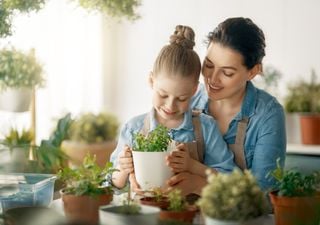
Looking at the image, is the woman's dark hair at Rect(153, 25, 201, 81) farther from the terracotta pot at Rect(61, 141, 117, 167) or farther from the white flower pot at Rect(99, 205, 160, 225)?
the terracotta pot at Rect(61, 141, 117, 167)

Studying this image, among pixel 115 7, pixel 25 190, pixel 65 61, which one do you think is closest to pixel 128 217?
pixel 25 190

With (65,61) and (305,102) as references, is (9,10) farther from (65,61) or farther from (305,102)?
(305,102)

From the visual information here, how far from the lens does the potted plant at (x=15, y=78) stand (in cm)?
228

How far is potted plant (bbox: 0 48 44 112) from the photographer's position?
89.7 inches

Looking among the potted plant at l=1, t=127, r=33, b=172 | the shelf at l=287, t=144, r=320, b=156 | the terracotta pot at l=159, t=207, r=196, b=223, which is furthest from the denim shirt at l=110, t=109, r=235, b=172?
the shelf at l=287, t=144, r=320, b=156

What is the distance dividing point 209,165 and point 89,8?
2.38 feet

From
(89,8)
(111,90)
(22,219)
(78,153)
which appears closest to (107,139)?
(78,153)

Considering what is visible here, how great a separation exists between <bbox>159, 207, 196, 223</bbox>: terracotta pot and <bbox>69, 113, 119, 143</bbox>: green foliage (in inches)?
96.1

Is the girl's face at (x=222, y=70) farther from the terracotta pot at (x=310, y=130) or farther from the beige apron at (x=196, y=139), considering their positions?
the terracotta pot at (x=310, y=130)

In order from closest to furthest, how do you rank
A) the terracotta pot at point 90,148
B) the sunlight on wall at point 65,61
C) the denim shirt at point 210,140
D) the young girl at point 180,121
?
1. the young girl at point 180,121
2. the denim shirt at point 210,140
3. the sunlight on wall at point 65,61
4. the terracotta pot at point 90,148

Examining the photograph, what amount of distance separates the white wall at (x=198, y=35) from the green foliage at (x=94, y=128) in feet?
1.03

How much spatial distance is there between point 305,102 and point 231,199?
2528 millimetres

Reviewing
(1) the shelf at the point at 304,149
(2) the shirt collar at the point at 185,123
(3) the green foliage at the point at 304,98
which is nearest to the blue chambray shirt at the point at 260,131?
(2) the shirt collar at the point at 185,123

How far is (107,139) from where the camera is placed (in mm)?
3928
